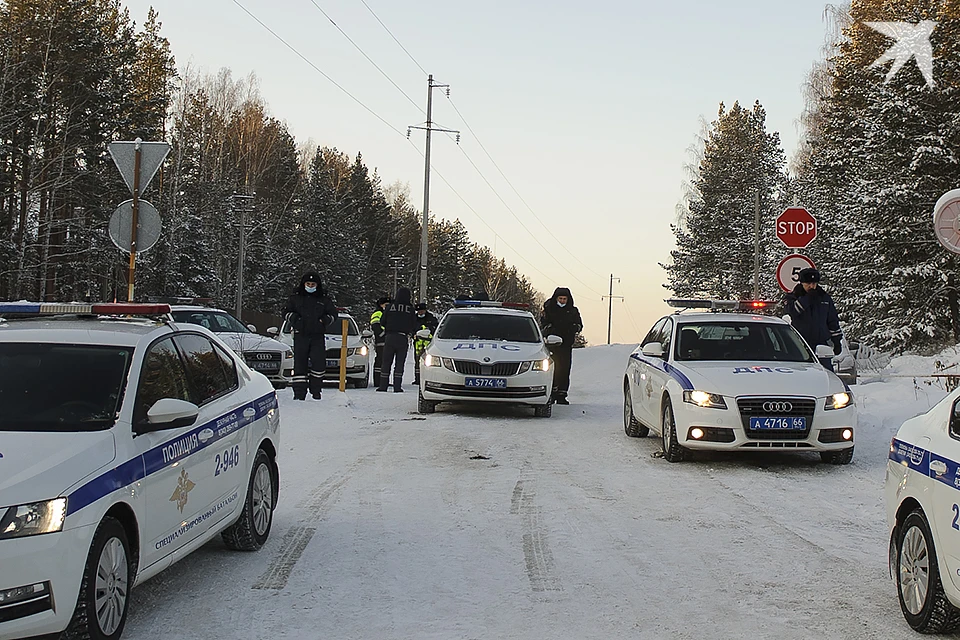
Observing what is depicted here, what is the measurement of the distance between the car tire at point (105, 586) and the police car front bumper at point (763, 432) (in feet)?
21.7

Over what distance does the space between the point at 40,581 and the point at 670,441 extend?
7564 millimetres

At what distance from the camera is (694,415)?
10242 millimetres

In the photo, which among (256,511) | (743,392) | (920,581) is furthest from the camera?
(743,392)

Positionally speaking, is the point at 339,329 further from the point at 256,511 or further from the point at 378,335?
the point at 256,511

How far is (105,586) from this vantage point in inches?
175

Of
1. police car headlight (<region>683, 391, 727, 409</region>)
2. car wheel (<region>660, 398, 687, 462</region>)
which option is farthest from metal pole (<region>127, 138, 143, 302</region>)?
police car headlight (<region>683, 391, 727, 409</region>)

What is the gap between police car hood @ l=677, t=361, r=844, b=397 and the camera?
10.2m

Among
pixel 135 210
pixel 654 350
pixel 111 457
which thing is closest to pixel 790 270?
pixel 654 350

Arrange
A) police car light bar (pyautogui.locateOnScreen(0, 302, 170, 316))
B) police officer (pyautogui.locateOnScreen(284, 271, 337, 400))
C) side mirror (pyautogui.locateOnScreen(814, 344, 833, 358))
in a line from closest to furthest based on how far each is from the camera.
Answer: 1. police car light bar (pyautogui.locateOnScreen(0, 302, 170, 316))
2. side mirror (pyautogui.locateOnScreen(814, 344, 833, 358))
3. police officer (pyautogui.locateOnScreen(284, 271, 337, 400))

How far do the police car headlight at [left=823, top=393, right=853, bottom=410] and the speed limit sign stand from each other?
4973 mm

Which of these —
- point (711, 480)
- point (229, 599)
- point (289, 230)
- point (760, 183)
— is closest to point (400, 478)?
point (711, 480)

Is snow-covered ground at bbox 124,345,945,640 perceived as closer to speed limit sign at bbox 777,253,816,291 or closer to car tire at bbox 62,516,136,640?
car tire at bbox 62,516,136,640

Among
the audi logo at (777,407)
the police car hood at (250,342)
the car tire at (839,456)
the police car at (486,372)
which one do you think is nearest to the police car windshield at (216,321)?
the police car hood at (250,342)

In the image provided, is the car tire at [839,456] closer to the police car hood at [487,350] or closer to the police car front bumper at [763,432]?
the police car front bumper at [763,432]
